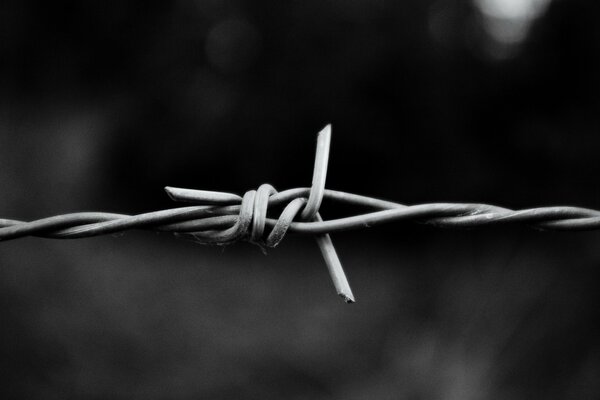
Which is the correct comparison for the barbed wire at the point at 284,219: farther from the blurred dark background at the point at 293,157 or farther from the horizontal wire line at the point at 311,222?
the blurred dark background at the point at 293,157

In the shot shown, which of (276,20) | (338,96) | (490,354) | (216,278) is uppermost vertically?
(276,20)

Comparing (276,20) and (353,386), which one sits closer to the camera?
(353,386)

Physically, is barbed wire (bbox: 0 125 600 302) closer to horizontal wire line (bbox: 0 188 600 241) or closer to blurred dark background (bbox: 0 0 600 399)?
horizontal wire line (bbox: 0 188 600 241)

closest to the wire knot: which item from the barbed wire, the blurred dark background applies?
the barbed wire

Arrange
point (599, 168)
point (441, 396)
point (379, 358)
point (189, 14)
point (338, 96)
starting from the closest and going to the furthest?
point (441, 396) → point (379, 358) → point (599, 168) → point (338, 96) → point (189, 14)

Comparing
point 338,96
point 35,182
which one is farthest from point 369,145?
point 35,182

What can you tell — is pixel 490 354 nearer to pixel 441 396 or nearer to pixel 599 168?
pixel 441 396

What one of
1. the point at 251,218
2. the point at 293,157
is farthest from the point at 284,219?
the point at 293,157

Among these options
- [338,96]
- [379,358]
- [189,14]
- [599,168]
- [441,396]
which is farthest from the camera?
[189,14]
